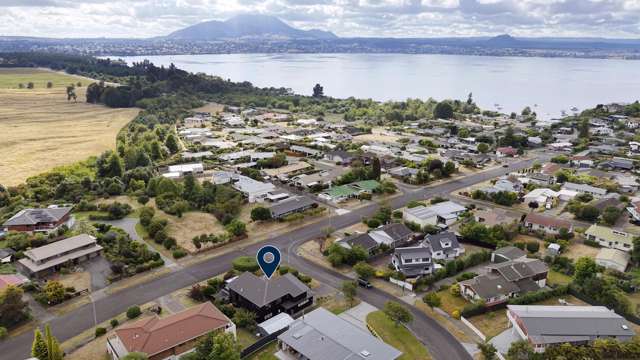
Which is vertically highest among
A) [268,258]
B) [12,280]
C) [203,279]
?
[268,258]

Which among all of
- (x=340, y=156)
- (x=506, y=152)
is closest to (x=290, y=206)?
(x=340, y=156)

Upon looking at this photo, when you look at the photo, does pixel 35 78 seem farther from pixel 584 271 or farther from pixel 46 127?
pixel 584 271

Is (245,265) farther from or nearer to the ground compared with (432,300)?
nearer to the ground

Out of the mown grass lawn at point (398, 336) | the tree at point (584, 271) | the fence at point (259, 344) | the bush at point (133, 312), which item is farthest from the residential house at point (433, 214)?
the bush at point (133, 312)

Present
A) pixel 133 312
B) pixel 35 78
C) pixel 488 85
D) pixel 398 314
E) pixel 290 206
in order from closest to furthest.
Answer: pixel 398 314 → pixel 133 312 → pixel 290 206 → pixel 35 78 → pixel 488 85

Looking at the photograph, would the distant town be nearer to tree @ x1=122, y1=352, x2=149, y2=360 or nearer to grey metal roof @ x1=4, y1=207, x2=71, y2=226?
tree @ x1=122, y1=352, x2=149, y2=360

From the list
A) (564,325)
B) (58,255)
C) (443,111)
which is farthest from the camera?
(443,111)

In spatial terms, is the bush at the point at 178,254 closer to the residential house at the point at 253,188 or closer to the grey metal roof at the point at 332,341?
the residential house at the point at 253,188
